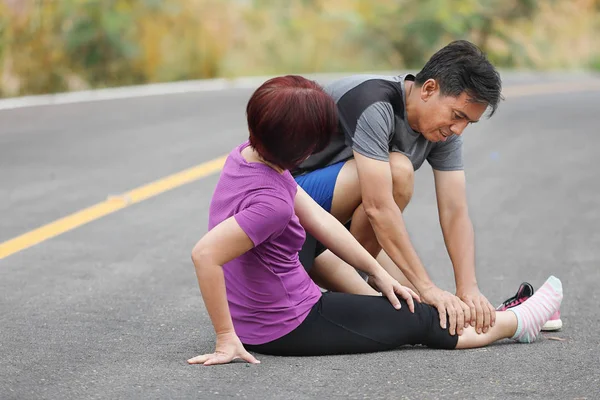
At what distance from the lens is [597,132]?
13.3m

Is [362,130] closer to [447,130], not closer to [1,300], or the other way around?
[447,130]

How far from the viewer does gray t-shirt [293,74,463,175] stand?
16.5 feet


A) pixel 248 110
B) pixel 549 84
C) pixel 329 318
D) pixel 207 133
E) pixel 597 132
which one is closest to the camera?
pixel 248 110

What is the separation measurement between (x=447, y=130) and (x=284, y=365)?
1246mm

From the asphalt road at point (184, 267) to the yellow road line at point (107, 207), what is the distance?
0.31 ft

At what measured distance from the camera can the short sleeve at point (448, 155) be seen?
208 inches

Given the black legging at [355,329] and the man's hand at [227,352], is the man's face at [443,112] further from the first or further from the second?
the man's hand at [227,352]

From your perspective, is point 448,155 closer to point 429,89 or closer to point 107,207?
point 429,89

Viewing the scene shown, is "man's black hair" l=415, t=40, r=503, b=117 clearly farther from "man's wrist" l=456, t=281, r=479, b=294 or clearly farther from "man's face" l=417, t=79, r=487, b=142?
"man's wrist" l=456, t=281, r=479, b=294

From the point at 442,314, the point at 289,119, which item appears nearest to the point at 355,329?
the point at 442,314

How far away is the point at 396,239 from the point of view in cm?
497

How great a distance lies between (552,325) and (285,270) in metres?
1.33

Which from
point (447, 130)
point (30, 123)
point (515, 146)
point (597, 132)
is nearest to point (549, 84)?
point (597, 132)

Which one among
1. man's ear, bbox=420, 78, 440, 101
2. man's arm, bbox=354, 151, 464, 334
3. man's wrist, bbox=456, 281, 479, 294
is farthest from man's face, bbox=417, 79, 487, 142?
man's wrist, bbox=456, 281, 479, 294
